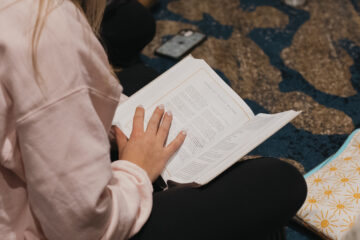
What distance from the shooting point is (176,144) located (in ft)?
2.32

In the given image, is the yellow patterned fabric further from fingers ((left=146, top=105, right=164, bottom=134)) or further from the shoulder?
the shoulder

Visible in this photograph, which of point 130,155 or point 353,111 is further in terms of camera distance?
point 353,111

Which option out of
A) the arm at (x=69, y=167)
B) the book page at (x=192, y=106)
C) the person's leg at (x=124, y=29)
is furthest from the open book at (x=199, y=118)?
the person's leg at (x=124, y=29)

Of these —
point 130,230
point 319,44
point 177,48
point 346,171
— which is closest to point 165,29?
point 177,48

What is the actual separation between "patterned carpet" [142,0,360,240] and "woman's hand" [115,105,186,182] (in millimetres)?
396

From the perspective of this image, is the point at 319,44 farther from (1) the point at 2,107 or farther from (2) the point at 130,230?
(1) the point at 2,107

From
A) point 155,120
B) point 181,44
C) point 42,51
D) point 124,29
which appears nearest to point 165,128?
point 155,120

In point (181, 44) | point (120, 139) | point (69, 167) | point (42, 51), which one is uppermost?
point (42, 51)

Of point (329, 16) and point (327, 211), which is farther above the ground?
point (329, 16)

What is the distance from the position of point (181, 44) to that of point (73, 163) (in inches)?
40.1

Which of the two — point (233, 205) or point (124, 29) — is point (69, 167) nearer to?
point (233, 205)

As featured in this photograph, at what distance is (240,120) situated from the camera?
0.73 metres

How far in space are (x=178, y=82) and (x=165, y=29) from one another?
30.0 inches

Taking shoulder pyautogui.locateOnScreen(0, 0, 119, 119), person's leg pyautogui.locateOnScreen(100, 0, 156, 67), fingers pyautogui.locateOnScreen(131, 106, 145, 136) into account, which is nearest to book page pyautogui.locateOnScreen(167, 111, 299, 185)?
fingers pyautogui.locateOnScreen(131, 106, 145, 136)
